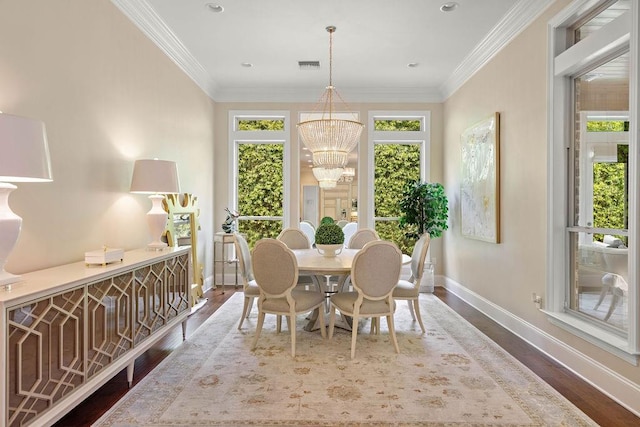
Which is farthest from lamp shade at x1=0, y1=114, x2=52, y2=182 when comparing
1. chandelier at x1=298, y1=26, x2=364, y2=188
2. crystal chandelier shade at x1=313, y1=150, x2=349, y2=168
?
crystal chandelier shade at x1=313, y1=150, x2=349, y2=168

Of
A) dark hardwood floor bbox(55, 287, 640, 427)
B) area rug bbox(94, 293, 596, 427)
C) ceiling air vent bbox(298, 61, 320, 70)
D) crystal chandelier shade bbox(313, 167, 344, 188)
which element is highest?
ceiling air vent bbox(298, 61, 320, 70)

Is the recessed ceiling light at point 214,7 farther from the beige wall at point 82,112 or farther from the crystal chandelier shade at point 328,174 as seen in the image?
the crystal chandelier shade at point 328,174

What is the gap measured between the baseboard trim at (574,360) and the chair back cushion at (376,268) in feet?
4.59

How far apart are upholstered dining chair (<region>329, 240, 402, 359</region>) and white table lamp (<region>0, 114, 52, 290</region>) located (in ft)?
7.26

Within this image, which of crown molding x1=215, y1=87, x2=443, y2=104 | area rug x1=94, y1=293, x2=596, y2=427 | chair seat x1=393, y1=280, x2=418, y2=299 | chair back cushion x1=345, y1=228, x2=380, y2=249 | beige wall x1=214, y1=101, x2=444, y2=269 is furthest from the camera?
beige wall x1=214, y1=101, x2=444, y2=269

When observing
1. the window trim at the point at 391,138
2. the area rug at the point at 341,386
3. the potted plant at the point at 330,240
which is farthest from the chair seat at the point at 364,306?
the window trim at the point at 391,138

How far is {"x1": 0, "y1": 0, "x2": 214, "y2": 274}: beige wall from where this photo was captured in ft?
7.73

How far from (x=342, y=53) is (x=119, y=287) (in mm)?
3762

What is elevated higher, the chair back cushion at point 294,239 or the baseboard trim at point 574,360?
the chair back cushion at point 294,239

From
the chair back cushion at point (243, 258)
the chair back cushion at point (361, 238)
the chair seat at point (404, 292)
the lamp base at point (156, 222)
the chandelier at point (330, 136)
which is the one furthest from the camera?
the chair back cushion at point (361, 238)

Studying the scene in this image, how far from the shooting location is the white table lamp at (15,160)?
1.75 meters

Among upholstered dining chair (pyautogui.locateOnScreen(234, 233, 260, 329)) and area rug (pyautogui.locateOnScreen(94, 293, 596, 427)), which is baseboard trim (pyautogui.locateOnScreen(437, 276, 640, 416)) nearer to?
area rug (pyautogui.locateOnScreen(94, 293, 596, 427))

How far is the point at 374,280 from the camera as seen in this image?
3.26 m

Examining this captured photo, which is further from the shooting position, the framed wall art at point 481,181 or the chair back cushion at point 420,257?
the framed wall art at point 481,181
